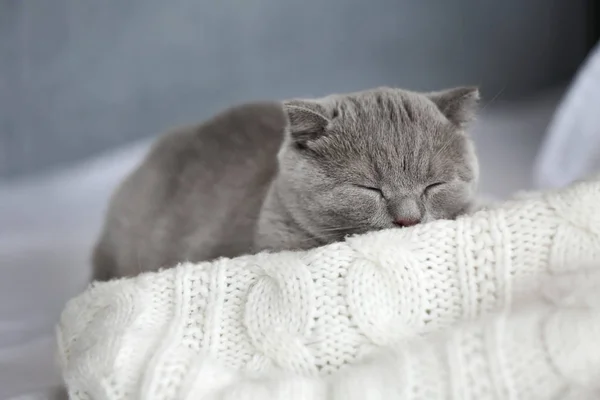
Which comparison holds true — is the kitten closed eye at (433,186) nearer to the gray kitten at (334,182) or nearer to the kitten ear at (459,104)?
the gray kitten at (334,182)

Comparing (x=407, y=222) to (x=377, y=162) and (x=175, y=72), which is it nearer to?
(x=377, y=162)

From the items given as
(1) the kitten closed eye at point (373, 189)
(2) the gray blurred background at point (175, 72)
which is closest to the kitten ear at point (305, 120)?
(1) the kitten closed eye at point (373, 189)

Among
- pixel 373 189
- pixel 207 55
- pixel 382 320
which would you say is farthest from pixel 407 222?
pixel 207 55

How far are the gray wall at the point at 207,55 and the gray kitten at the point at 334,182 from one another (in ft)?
3.06

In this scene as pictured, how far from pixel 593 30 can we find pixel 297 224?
2171 millimetres

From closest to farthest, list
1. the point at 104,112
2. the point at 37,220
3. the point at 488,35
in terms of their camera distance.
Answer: the point at 37,220
the point at 104,112
the point at 488,35

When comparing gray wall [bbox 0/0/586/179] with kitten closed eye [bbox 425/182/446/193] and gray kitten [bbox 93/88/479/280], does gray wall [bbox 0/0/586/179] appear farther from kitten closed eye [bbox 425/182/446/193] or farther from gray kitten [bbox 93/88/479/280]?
kitten closed eye [bbox 425/182/446/193]

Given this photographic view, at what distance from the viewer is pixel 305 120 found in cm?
109

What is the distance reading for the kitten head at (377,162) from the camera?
1.03 m

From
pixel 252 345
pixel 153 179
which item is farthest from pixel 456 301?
pixel 153 179

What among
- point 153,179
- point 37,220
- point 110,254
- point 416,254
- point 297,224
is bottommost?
point 37,220

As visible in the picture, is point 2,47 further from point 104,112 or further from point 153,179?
point 153,179

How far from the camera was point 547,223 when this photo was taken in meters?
Result: 0.84

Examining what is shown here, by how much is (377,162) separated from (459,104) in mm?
218
